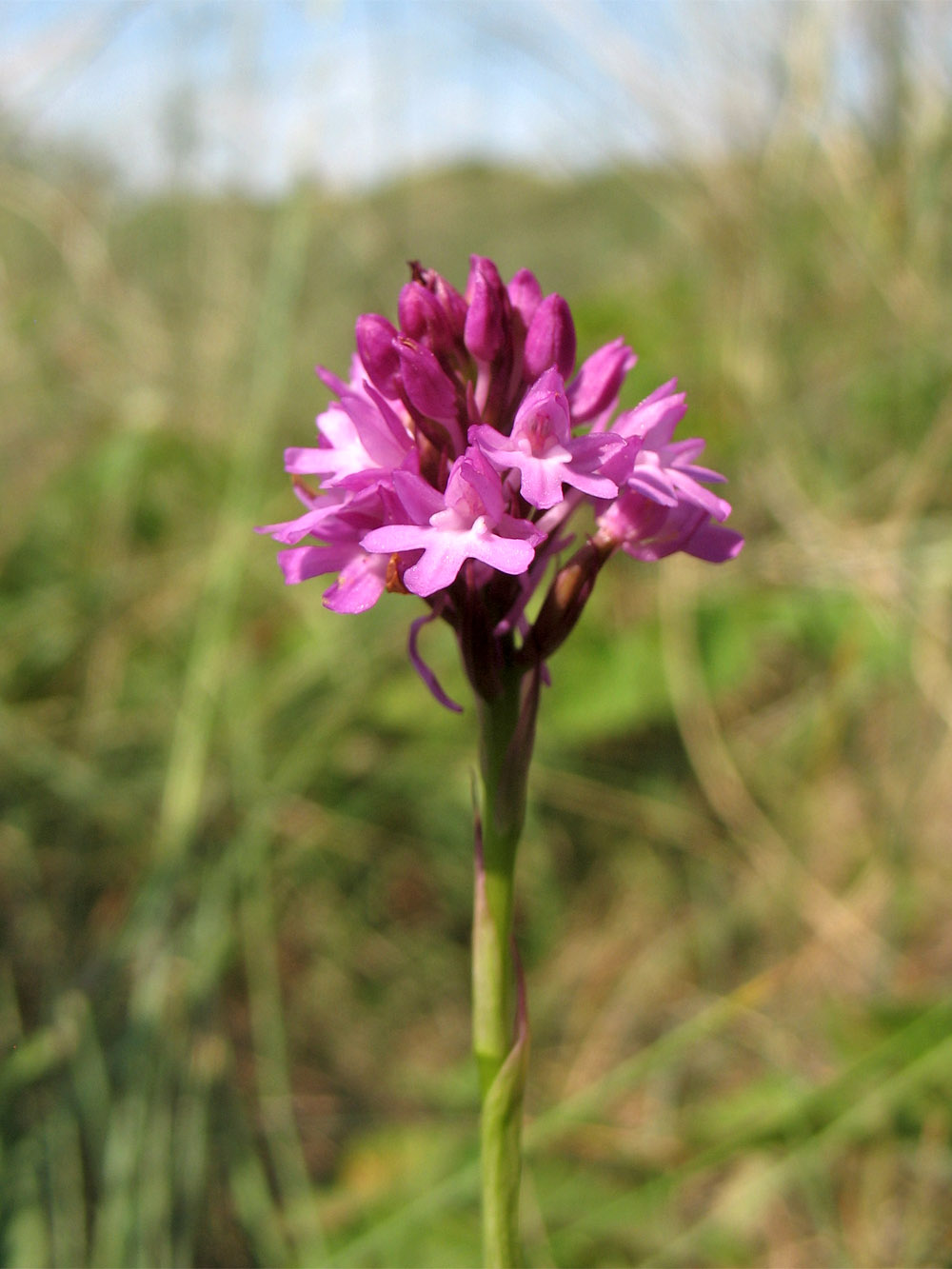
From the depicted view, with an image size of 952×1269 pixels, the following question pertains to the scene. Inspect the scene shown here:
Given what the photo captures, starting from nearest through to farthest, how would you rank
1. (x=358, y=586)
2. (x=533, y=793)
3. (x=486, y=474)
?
(x=486, y=474) < (x=358, y=586) < (x=533, y=793)

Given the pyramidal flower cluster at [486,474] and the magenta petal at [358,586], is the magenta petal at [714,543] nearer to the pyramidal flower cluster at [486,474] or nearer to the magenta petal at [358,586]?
the pyramidal flower cluster at [486,474]

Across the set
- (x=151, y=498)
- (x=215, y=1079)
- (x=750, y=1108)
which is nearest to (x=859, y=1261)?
(x=750, y=1108)

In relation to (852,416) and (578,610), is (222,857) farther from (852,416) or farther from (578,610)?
(852,416)

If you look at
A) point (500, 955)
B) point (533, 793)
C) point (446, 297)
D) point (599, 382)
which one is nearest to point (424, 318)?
point (446, 297)

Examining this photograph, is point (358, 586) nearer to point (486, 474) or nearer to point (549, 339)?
point (486, 474)

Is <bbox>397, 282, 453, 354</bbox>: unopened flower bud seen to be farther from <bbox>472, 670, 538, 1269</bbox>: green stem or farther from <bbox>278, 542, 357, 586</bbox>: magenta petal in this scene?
<bbox>472, 670, 538, 1269</bbox>: green stem

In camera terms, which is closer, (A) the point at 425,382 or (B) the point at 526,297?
(A) the point at 425,382

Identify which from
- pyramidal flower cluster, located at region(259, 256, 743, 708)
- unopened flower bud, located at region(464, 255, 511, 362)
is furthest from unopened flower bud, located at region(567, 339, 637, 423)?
unopened flower bud, located at region(464, 255, 511, 362)
